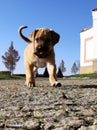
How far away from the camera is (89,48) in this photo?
39.8 m

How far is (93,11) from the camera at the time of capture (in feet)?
120

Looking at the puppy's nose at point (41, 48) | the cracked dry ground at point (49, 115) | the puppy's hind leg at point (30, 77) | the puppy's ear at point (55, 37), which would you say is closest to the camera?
the cracked dry ground at point (49, 115)

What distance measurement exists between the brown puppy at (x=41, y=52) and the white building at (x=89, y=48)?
96.5ft

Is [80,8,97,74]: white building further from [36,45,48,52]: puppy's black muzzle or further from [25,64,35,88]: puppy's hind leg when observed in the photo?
[36,45,48,52]: puppy's black muzzle

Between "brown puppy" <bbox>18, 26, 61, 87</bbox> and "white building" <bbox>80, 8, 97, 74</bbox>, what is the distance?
1158 inches

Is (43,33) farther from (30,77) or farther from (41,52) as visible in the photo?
(30,77)

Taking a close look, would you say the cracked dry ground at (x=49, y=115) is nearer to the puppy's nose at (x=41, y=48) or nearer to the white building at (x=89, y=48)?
the puppy's nose at (x=41, y=48)

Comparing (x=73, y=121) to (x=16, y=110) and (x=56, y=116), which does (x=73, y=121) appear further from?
(x=16, y=110)

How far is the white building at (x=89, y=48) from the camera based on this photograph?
36.6 metres

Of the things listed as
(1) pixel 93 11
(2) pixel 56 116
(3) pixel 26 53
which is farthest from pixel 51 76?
(1) pixel 93 11

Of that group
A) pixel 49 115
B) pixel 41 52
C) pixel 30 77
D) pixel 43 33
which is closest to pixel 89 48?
pixel 30 77

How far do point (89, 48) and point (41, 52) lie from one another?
112 ft

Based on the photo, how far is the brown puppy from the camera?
233 inches

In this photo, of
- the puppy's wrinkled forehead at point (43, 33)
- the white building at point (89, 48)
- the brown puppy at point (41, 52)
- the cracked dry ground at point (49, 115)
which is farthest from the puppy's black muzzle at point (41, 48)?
the white building at point (89, 48)
